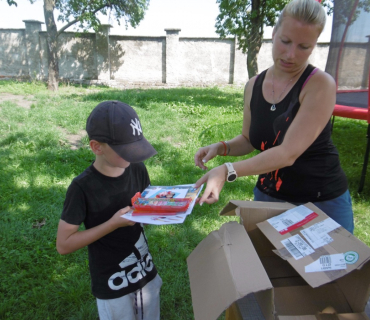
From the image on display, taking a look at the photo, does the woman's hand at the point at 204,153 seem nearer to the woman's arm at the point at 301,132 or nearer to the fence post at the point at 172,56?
the woman's arm at the point at 301,132

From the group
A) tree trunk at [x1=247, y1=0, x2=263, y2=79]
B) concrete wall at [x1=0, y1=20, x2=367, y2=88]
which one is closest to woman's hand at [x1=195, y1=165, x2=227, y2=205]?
tree trunk at [x1=247, y1=0, x2=263, y2=79]

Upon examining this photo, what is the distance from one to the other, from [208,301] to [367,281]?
0.50 meters

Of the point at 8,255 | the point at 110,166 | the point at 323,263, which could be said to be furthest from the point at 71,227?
the point at 8,255

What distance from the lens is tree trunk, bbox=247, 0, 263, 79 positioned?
8.66 metres

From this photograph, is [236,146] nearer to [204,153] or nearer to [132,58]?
[204,153]

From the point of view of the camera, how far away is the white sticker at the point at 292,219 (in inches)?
40.1

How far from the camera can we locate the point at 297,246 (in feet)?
3.08

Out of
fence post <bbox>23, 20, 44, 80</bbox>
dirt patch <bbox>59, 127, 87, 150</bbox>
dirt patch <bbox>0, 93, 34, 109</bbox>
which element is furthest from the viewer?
fence post <bbox>23, 20, 44, 80</bbox>

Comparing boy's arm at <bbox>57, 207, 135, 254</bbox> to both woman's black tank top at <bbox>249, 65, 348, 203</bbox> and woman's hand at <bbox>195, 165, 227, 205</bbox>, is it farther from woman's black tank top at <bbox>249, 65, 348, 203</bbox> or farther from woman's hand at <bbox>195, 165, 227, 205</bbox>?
woman's black tank top at <bbox>249, 65, 348, 203</bbox>

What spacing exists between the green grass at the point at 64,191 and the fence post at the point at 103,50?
695cm

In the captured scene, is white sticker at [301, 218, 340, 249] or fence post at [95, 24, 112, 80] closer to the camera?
white sticker at [301, 218, 340, 249]

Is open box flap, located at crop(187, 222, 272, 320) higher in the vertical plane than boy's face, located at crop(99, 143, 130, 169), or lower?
lower

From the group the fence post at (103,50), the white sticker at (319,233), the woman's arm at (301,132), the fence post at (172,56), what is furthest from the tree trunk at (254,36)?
the white sticker at (319,233)

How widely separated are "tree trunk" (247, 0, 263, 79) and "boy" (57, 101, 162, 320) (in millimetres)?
8351
